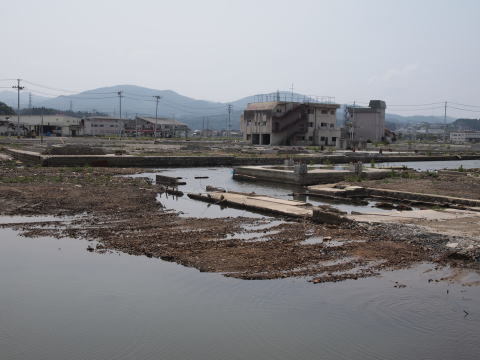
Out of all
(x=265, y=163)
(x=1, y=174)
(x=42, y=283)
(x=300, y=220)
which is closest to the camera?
(x=42, y=283)

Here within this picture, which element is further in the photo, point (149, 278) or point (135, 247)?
point (135, 247)

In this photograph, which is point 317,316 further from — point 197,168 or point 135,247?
point 197,168

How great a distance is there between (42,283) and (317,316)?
5.51 m

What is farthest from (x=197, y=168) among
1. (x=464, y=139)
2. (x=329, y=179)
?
(x=464, y=139)

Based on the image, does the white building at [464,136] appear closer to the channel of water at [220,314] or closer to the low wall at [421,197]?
the low wall at [421,197]

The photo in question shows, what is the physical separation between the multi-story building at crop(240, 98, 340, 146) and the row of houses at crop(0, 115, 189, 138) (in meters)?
30.4

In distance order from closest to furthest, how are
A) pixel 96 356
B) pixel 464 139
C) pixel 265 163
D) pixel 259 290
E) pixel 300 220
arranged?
pixel 96 356 < pixel 259 290 < pixel 300 220 < pixel 265 163 < pixel 464 139

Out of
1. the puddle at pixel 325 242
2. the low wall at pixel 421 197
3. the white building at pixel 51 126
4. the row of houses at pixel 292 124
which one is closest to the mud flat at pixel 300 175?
the low wall at pixel 421 197

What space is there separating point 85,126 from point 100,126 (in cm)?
395

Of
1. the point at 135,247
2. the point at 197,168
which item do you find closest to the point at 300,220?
the point at 135,247

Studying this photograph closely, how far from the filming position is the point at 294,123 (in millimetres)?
80375

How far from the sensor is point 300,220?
1722 centimetres

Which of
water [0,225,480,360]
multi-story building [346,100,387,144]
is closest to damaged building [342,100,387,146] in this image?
multi-story building [346,100,387,144]

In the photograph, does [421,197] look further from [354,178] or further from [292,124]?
[292,124]
